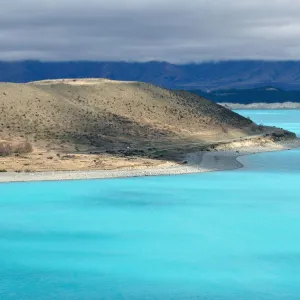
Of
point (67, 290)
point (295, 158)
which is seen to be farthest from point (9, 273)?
point (295, 158)

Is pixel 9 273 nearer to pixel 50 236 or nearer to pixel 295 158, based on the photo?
pixel 50 236

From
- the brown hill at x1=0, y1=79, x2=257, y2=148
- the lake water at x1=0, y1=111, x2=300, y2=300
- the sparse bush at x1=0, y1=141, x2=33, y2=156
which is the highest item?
the brown hill at x1=0, y1=79, x2=257, y2=148

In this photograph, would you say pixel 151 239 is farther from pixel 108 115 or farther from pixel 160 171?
pixel 108 115

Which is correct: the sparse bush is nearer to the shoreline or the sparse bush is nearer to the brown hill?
the brown hill

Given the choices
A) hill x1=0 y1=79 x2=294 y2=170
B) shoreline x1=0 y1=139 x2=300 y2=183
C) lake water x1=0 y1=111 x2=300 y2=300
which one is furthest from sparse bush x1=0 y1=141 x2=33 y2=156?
lake water x1=0 y1=111 x2=300 y2=300

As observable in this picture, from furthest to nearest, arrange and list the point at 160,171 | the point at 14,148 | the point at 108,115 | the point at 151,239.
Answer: the point at 108,115, the point at 14,148, the point at 160,171, the point at 151,239

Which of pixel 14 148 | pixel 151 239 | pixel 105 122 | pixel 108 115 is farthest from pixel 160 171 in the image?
pixel 108 115
